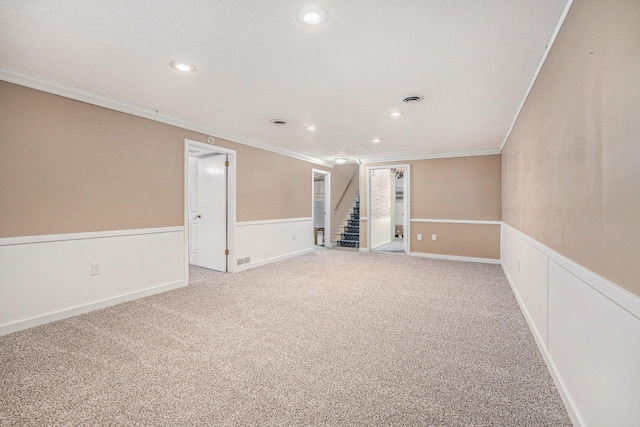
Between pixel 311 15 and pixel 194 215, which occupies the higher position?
pixel 311 15

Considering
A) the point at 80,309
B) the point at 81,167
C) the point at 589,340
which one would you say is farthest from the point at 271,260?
the point at 589,340

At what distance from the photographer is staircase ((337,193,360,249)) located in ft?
26.7

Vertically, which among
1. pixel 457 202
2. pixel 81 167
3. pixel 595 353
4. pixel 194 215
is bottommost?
pixel 595 353

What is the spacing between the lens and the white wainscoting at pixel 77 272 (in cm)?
260

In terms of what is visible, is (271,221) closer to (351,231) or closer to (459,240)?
(351,231)

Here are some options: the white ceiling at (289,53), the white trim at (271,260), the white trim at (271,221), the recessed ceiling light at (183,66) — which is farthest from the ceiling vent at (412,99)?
the white trim at (271,260)

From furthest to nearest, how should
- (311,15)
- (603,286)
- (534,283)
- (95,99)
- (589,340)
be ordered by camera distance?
(95,99)
(534,283)
(311,15)
(589,340)
(603,286)

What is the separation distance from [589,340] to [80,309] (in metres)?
4.10

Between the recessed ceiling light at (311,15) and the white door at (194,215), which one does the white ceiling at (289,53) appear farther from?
the white door at (194,215)

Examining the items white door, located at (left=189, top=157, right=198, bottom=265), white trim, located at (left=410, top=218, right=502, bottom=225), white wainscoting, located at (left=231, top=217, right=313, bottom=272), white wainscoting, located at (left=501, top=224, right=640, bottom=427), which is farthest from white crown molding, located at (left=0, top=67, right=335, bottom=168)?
white wainscoting, located at (left=501, top=224, right=640, bottom=427)

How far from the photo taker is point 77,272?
9.82ft

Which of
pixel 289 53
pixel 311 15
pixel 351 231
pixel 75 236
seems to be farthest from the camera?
pixel 351 231

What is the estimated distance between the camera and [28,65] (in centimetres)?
245

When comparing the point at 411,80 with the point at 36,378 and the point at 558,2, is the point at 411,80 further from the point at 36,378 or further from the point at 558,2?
the point at 36,378
